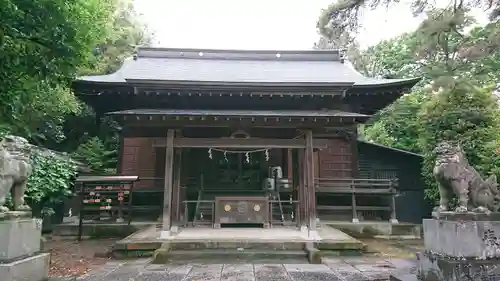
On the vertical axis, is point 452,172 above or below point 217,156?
below

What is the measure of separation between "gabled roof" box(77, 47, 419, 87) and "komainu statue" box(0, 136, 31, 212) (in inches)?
237

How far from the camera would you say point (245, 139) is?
7895 millimetres

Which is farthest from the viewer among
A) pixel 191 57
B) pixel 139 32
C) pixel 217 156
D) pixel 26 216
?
pixel 139 32

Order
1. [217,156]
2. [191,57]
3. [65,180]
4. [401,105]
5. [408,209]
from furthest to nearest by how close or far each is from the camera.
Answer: [401,105], [191,57], [408,209], [217,156], [65,180]

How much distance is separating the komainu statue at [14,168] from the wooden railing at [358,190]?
7920 millimetres

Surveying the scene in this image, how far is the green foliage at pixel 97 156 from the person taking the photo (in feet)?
41.4

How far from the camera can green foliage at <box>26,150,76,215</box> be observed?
7441 mm

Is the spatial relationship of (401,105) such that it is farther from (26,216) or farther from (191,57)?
(26,216)

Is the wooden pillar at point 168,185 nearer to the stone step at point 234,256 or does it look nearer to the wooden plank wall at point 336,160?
the stone step at point 234,256

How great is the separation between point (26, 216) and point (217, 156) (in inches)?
270

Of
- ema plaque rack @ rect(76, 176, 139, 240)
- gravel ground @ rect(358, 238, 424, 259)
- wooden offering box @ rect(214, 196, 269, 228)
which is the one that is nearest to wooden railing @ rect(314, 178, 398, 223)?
gravel ground @ rect(358, 238, 424, 259)

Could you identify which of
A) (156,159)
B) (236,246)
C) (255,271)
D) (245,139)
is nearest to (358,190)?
(245,139)

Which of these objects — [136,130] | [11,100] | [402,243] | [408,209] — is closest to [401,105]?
[408,209]

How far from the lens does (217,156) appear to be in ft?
35.5
